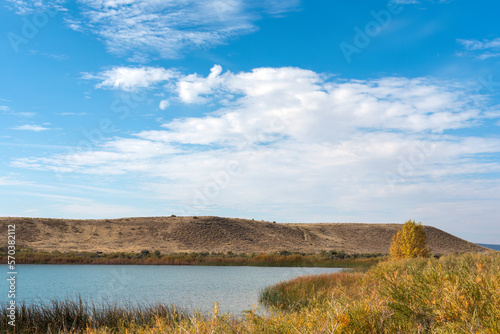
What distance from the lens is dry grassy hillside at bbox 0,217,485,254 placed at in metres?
70.1

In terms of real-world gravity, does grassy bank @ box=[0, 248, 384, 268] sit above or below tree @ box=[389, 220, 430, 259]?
below

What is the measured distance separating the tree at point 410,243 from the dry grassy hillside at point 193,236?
44625mm

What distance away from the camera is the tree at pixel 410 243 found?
3188 centimetres

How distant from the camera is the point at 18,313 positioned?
573 inches

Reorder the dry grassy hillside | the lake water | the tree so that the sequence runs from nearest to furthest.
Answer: the lake water → the tree → the dry grassy hillside

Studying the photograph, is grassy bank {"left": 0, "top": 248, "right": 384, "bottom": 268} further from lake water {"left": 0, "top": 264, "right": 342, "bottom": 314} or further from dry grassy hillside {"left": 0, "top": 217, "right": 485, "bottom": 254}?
dry grassy hillside {"left": 0, "top": 217, "right": 485, "bottom": 254}

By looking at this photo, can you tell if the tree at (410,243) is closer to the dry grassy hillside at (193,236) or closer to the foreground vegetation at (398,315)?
the foreground vegetation at (398,315)

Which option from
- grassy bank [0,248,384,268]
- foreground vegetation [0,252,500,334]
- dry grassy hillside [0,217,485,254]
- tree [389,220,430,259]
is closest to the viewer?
foreground vegetation [0,252,500,334]

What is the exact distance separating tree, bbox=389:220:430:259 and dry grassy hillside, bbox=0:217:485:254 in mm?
44625

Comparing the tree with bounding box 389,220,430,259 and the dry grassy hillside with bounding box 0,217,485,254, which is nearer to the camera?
the tree with bounding box 389,220,430,259

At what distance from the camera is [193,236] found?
3255 inches

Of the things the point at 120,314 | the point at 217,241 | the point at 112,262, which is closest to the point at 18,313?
the point at 120,314

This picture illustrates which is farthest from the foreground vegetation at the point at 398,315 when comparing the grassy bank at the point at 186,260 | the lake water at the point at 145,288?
the grassy bank at the point at 186,260

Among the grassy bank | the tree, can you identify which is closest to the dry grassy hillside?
the grassy bank
